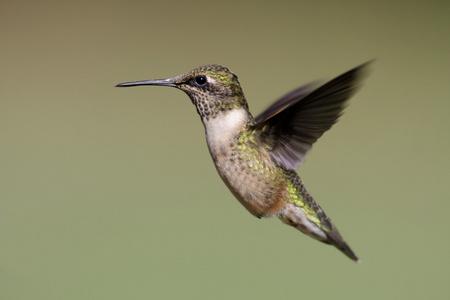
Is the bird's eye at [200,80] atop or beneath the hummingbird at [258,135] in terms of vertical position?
atop

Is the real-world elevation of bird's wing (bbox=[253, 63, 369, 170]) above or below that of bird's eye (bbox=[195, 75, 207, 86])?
below

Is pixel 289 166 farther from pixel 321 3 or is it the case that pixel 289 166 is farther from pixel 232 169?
pixel 321 3

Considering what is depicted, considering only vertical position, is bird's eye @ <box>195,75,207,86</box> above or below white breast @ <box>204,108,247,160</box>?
above

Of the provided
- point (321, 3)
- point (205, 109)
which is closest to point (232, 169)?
point (205, 109)

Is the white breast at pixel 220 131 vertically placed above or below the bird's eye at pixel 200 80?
below
